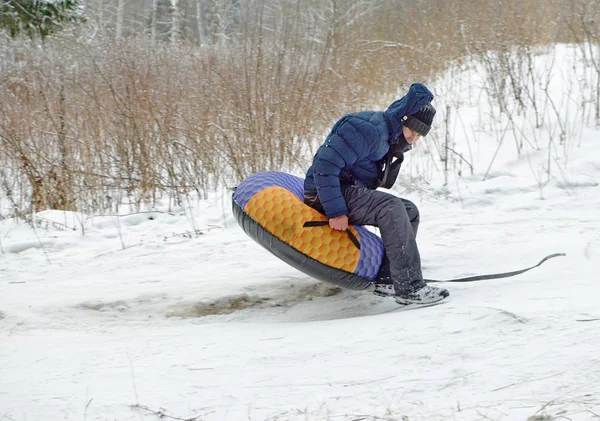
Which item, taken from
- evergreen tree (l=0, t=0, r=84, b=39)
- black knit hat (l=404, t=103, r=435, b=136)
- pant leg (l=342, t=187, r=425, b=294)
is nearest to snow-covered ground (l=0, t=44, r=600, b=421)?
pant leg (l=342, t=187, r=425, b=294)

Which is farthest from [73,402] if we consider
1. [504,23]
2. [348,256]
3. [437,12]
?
[437,12]

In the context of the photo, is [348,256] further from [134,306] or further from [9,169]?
[9,169]

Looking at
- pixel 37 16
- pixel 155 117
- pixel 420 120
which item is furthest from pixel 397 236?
pixel 37 16

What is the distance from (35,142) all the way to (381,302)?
3.71 meters

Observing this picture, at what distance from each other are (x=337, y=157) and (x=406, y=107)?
16.7 inches

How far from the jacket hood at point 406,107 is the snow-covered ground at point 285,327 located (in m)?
0.88

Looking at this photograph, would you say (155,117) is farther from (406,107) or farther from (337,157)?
(406,107)

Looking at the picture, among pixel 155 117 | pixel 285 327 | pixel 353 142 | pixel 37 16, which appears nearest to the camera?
pixel 285 327

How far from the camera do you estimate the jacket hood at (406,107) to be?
3.23 meters

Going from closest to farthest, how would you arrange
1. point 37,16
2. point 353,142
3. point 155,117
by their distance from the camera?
point 353,142 < point 155,117 < point 37,16

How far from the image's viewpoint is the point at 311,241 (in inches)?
129

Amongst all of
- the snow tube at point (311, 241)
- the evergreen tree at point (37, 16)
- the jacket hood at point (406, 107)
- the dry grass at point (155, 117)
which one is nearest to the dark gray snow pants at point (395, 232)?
the snow tube at point (311, 241)

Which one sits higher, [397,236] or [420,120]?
[420,120]

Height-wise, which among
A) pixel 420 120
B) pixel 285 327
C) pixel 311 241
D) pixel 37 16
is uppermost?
pixel 37 16
